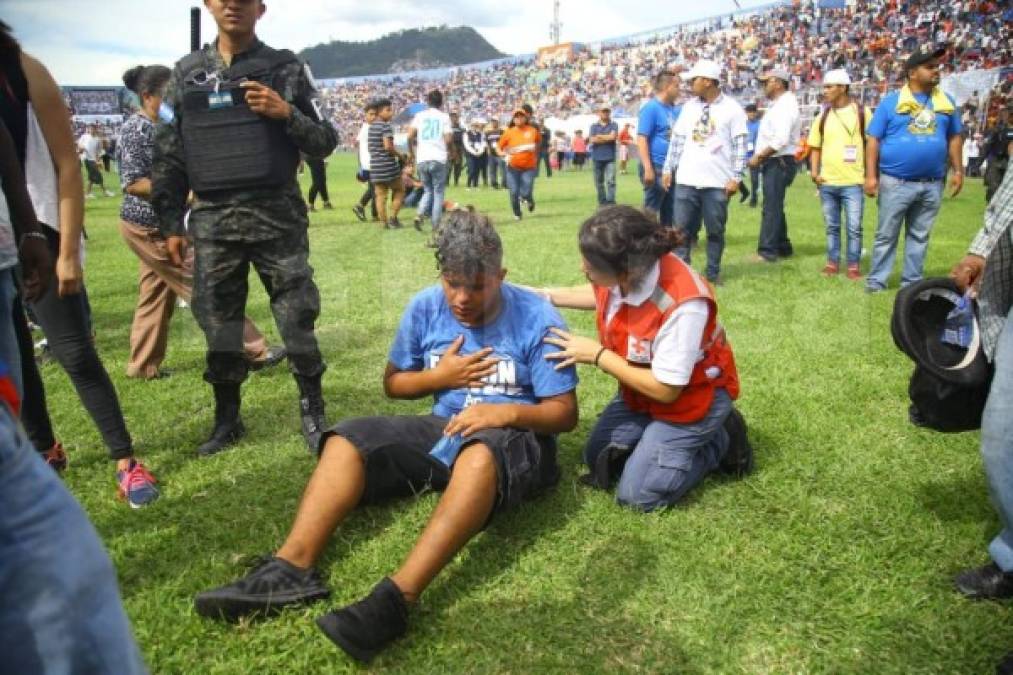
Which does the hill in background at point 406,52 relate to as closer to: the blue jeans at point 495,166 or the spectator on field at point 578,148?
the spectator on field at point 578,148

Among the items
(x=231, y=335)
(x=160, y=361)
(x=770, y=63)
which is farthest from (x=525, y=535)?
(x=770, y=63)

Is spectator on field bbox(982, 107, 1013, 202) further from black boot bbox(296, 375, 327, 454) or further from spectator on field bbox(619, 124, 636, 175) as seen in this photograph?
black boot bbox(296, 375, 327, 454)

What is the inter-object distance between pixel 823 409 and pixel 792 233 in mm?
6857

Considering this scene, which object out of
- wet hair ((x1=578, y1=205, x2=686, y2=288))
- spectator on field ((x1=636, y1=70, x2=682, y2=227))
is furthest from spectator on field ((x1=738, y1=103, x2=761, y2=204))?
wet hair ((x1=578, y1=205, x2=686, y2=288))

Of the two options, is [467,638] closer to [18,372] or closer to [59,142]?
[18,372]

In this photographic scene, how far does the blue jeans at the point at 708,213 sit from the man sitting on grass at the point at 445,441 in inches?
172

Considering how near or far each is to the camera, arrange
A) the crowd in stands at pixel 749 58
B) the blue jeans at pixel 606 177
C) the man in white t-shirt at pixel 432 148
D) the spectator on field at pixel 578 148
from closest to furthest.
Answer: the man in white t-shirt at pixel 432 148, the blue jeans at pixel 606 177, the crowd in stands at pixel 749 58, the spectator on field at pixel 578 148

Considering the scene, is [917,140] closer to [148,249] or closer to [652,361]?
[652,361]

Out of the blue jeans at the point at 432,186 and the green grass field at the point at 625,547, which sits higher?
the blue jeans at the point at 432,186

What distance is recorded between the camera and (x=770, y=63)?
1353 inches

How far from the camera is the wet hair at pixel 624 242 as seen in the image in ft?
8.48

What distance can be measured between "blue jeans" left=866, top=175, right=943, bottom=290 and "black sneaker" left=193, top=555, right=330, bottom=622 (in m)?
5.59

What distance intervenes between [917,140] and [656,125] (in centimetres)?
276

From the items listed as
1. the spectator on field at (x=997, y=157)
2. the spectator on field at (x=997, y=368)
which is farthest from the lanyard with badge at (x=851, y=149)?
the spectator on field at (x=997, y=157)
